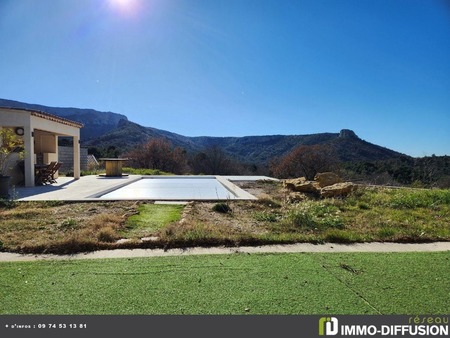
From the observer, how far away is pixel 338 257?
3.74 meters

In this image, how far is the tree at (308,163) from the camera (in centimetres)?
2344

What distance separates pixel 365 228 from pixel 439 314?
3197 millimetres

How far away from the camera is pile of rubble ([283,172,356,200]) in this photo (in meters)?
9.66

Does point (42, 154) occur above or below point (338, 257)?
above

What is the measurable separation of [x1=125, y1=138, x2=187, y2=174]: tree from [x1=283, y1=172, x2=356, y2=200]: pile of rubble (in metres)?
20.0

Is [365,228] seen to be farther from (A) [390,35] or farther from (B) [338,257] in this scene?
(A) [390,35]

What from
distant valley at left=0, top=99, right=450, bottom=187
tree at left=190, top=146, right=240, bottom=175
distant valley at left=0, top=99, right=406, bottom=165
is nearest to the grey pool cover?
distant valley at left=0, top=99, right=450, bottom=187

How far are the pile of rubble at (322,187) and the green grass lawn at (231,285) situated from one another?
580 cm

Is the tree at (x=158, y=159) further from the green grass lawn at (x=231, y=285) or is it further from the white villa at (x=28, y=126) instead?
the green grass lawn at (x=231, y=285)

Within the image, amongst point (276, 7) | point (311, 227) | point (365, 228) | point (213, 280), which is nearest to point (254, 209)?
point (311, 227)

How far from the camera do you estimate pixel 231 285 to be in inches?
111
